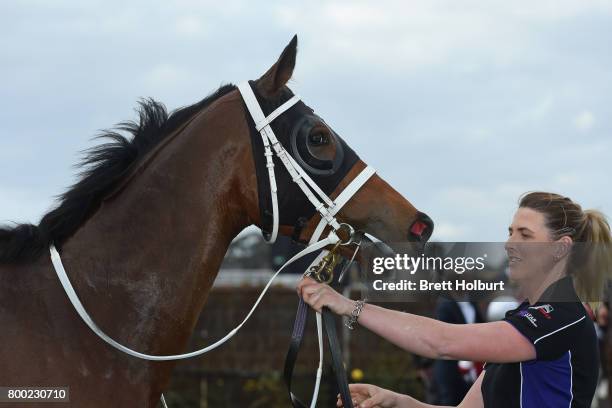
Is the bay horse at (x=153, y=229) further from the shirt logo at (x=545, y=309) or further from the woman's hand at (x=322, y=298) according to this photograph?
the shirt logo at (x=545, y=309)

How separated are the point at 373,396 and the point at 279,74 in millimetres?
1312

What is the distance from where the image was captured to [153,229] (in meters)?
2.95

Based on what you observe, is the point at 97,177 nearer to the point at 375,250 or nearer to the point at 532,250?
the point at 375,250

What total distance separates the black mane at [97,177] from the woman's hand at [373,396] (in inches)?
48.2

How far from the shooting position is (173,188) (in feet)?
9.85

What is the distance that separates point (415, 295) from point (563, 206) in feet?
2.25

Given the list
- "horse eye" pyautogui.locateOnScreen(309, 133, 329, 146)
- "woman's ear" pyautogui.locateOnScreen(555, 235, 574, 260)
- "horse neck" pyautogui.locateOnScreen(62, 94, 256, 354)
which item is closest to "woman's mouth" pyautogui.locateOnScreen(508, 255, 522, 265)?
"woman's ear" pyautogui.locateOnScreen(555, 235, 574, 260)

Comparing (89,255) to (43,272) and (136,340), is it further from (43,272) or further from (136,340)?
(136,340)

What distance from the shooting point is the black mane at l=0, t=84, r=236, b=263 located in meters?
2.91

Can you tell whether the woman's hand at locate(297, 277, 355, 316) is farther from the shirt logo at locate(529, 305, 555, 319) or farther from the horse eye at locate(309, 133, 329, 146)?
the shirt logo at locate(529, 305, 555, 319)

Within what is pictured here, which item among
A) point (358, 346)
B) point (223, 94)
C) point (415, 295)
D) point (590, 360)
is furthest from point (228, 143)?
point (358, 346)

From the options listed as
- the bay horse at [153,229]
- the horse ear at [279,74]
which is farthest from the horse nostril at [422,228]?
the horse ear at [279,74]

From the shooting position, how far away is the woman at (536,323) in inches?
113

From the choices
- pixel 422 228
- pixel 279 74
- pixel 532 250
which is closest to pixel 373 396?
pixel 422 228
